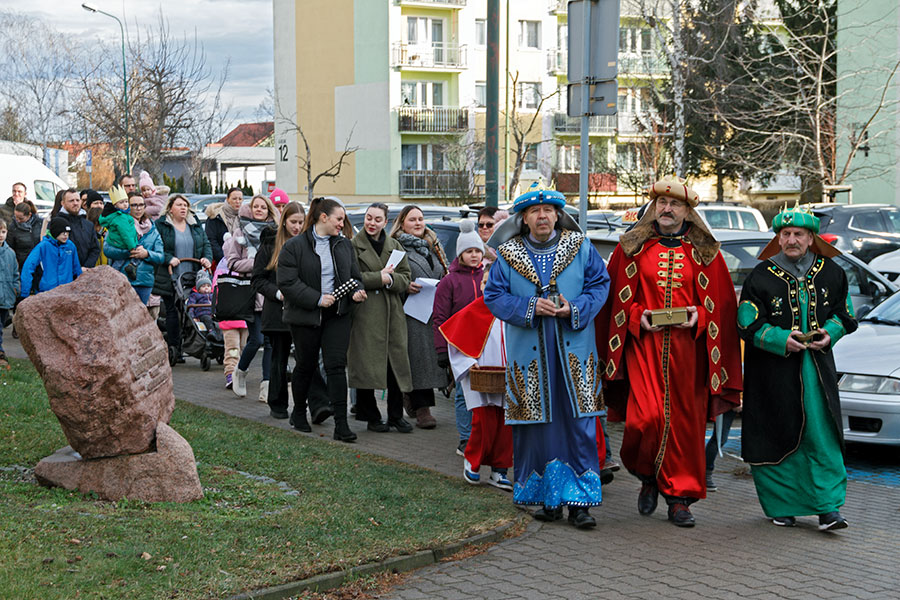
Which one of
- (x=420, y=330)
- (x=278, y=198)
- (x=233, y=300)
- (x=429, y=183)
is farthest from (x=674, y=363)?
(x=429, y=183)

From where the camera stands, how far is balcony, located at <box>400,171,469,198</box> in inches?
1940

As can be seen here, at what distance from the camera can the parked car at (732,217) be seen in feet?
82.7

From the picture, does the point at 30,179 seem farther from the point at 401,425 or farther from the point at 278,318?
the point at 401,425

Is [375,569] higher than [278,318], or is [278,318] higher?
[278,318]

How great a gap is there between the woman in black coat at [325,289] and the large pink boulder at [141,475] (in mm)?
2711

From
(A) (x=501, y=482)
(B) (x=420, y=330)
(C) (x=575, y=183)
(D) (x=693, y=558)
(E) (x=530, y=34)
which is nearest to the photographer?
(D) (x=693, y=558)

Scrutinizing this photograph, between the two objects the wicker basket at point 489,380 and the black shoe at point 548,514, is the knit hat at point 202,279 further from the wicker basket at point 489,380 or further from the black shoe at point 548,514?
the black shoe at point 548,514

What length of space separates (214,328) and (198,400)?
2.13 meters

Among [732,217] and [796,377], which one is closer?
[796,377]

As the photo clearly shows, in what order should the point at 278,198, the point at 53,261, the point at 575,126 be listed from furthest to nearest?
the point at 575,126 → the point at 53,261 → the point at 278,198

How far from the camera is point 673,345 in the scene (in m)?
7.19

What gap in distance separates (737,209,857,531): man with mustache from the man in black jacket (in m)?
9.39

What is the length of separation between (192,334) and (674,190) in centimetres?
833

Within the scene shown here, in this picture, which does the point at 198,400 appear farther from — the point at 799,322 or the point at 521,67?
the point at 521,67
